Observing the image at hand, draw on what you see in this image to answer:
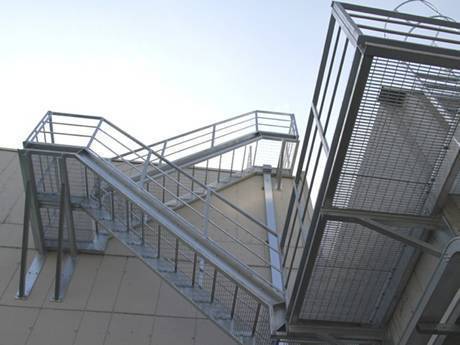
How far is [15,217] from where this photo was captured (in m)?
7.45

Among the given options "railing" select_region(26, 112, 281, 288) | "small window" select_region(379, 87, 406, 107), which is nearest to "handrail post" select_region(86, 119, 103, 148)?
"railing" select_region(26, 112, 281, 288)

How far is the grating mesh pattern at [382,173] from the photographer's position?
3.13 m

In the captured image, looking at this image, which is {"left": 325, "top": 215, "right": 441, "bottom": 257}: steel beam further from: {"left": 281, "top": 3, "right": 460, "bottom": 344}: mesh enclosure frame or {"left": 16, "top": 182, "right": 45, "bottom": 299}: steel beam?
{"left": 16, "top": 182, "right": 45, "bottom": 299}: steel beam

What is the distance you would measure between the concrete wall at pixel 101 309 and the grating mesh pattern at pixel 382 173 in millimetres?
2145

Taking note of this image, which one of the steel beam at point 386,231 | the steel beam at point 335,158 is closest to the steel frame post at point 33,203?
the steel beam at point 335,158

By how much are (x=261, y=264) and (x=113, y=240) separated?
2583mm

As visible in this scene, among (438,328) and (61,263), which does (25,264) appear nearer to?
(61,263)

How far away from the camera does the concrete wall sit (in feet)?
18.6

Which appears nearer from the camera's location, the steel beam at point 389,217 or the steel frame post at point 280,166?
the steel beam at point 389,217

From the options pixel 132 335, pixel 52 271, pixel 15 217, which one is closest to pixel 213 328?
pixel 132 335

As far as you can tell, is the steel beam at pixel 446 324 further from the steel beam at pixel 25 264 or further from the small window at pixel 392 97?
the steel beam at pixel 25 264

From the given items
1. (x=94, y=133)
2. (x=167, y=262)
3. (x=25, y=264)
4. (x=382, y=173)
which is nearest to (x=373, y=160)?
(x=382, y=173)

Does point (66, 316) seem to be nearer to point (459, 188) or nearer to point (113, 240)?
point (113, 240)

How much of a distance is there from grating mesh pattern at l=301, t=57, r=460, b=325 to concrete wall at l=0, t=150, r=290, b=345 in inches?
84.4
